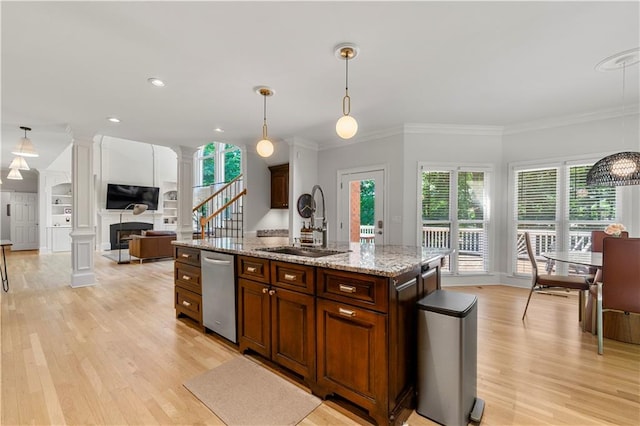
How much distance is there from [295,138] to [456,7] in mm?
3641

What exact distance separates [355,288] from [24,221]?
12965 mm

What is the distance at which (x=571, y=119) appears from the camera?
4.27 meters

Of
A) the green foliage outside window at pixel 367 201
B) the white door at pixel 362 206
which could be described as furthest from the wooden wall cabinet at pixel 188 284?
the green foliage outside window at pixel 367 201

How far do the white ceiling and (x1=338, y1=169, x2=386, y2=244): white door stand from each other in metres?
1.24

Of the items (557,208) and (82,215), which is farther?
(82,215)

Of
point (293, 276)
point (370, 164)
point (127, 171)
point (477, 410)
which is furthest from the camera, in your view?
point (127, 171)

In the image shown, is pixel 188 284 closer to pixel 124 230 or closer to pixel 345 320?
pixel 345 320

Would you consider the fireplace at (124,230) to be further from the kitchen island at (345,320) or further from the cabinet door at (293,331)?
the cabinet door at (293,331)

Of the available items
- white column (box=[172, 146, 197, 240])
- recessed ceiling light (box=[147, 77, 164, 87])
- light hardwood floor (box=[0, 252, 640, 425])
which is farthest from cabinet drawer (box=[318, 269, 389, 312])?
white column (box=[172, 146, 197, 240])

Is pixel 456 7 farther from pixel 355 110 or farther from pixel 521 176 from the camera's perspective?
pixel 521 176

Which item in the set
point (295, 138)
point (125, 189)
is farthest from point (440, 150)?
point (125, 189)

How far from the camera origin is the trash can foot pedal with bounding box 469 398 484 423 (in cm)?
172

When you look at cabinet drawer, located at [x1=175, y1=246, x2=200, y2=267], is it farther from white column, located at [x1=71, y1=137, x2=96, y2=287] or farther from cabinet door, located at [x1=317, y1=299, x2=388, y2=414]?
white column, located at [x1=71, y1=137, x2=96, y2=287]

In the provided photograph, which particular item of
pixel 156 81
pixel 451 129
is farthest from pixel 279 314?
pixel 451 129
